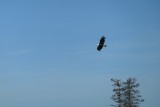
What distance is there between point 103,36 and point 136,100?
2942 cm

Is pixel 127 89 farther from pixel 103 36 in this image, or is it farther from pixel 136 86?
pixel 103 36

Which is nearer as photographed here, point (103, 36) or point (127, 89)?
point (103, 36)

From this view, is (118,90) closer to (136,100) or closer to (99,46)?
(136,100)

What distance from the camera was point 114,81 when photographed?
6294 centimetres

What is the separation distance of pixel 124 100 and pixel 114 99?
5.70 feet

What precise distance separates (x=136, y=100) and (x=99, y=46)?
96.7 feet

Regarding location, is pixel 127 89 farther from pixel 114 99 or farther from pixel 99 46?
pixel 99 46

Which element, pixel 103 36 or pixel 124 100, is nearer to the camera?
pixel 103 36

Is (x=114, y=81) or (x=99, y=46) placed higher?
(x=114, y=81)

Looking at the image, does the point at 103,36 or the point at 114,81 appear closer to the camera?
the point at 103,36

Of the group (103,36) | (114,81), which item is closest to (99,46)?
(103,36)

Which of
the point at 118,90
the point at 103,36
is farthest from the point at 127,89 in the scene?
the point at 103,36

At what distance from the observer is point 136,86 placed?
6262 cm

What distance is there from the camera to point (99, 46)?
115ft
